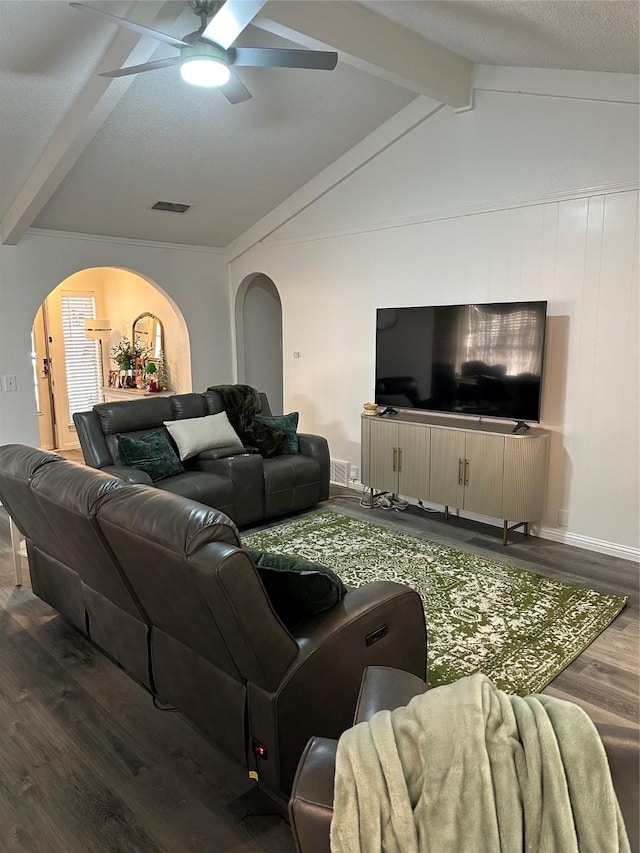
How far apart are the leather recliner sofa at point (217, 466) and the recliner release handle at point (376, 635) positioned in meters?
2.34

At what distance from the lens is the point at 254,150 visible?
5.13 meters

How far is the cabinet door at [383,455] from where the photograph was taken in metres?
5.02

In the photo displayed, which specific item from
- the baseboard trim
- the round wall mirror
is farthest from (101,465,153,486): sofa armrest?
the round wall mirror

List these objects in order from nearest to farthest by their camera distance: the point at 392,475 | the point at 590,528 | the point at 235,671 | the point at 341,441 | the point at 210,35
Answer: the point at 235,671, the point at 210,35, the point at 590,528, the point at 392,475, the point at 341,441

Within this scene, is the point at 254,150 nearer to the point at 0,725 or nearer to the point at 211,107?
the point at 211,107

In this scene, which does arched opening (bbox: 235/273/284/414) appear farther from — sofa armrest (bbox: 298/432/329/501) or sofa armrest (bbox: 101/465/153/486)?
sofa armrest (bbox: 101/465/153/486)

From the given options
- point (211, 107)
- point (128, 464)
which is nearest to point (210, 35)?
point (211, 107)

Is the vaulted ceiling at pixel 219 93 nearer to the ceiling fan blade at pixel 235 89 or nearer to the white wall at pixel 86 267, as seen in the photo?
the white wall at pixel 86 267

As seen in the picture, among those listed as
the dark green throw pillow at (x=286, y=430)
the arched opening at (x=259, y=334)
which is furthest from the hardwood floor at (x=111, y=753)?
the arched opening at (x=259, y=334)

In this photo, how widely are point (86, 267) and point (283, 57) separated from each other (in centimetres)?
369

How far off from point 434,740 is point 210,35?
10.3ft

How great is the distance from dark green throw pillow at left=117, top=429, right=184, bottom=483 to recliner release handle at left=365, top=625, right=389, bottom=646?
2624 mm

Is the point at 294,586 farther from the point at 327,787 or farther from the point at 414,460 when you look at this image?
the point at 414,460

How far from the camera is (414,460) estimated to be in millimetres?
4875
